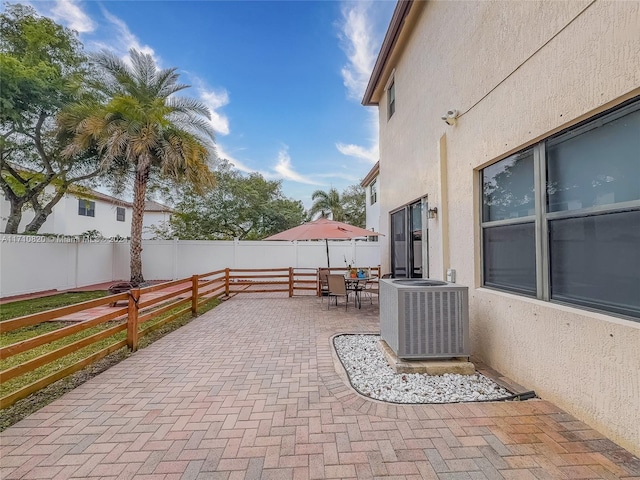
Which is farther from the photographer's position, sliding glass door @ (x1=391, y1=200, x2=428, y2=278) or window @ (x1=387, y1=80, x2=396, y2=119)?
window @ (x1=387, y1=80, x2=396, y2=119)

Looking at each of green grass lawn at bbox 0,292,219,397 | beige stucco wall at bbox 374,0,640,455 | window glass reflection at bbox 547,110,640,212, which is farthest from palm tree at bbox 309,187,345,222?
window glass reflection at bbox 547,110,640,212

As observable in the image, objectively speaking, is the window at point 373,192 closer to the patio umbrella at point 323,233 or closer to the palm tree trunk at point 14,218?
the patio umbrella at point 323,233

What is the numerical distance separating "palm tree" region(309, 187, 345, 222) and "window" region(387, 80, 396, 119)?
15980 millimetres

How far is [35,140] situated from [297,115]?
418 inches

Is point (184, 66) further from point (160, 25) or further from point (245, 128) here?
point (245, 128)

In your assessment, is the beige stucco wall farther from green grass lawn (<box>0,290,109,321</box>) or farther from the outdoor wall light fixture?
green grass lawn (<box>0,290,109,321</box>)

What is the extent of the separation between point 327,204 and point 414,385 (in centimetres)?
2162

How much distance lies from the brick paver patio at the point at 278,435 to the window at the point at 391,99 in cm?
699

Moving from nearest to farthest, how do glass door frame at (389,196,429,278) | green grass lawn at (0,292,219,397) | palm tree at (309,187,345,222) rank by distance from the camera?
green grass lawn at (0,292,219,397) → glass door frame at (389,196,429,278) → palm tree at (309,187,345,222)

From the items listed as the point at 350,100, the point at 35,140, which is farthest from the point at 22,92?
the point at 350,100

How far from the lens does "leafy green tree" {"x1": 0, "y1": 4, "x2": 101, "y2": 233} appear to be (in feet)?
33.4

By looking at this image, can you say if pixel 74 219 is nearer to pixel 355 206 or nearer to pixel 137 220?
pixel 137 220

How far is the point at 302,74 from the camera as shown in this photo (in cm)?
1177

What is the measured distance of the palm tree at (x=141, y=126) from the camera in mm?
9875
